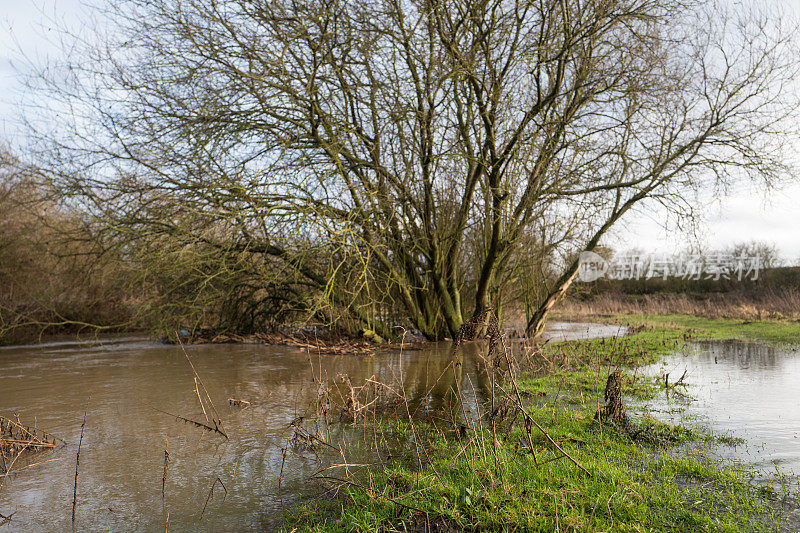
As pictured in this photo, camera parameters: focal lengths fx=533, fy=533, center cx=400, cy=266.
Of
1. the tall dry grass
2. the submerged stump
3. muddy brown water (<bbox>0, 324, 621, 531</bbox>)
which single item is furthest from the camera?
the tall dry grass

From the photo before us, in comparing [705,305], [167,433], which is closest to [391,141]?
[167,433]

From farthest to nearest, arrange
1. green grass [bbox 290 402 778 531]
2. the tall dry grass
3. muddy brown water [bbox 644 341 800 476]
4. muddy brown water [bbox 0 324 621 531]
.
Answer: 1. the tall dry grass
2. muddy brown water [bbox 644 341 800 476]
3. muddy brown water [bbox 0 324 621 531]
4. green grass [bbox 290 402 778 531]

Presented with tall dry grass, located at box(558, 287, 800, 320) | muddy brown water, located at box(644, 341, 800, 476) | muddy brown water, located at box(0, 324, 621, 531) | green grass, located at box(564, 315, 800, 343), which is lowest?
muddy brown water, located at box(0, 324, 621, 531)

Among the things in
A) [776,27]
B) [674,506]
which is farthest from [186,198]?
[776,27]

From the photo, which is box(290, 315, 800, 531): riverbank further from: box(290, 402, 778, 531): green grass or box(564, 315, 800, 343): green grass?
box(564, 315, 800, 343): green grass

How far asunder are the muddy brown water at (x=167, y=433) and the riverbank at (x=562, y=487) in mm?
692

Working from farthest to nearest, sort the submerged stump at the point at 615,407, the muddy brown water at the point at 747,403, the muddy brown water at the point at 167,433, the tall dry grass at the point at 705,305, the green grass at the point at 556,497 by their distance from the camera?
the tall dry grass at the point at 705,305 < the submerged stump at the point at 615,407 < the muddy brown water at the point at 747,403 < the muddy brown water at the point at 167,433 < the green grass at the point at 556,497

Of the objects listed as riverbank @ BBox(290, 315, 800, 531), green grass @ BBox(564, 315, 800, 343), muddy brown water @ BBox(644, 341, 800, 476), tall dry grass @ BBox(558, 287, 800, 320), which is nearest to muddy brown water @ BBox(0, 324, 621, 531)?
riverbank @ BBox(290, 315, 800, 531)

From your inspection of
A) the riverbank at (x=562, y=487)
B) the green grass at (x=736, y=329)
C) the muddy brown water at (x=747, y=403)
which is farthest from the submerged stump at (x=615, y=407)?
the green grass at (x=736, y=329)

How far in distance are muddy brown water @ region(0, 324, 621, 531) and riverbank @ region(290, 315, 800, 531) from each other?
69 cm

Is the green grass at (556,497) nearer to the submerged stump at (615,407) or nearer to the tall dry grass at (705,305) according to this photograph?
the submerged stump at (615,407)

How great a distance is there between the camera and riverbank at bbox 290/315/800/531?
11.1ft

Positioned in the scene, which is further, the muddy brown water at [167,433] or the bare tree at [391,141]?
the bare tree at [391,141]

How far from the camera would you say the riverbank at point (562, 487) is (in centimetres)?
339
